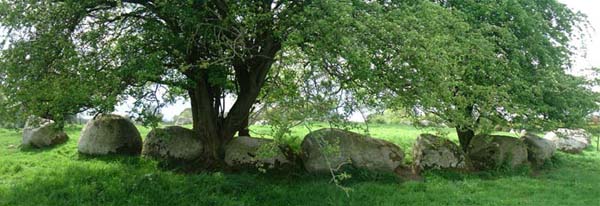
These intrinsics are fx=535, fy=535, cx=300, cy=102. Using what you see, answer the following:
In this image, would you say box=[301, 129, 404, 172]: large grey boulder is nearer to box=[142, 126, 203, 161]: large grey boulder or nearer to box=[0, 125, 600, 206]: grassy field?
box=[0, 125, 600, 206]: grassy field

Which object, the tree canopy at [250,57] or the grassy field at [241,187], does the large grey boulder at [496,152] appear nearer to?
the grassy field at [241,187]

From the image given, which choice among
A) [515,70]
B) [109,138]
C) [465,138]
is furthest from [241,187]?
[465,138]

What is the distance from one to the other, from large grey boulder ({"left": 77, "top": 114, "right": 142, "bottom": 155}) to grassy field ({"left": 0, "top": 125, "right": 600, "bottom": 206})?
46 centimetres

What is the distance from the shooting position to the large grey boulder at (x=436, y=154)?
671 inches

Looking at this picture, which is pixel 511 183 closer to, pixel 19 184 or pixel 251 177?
pixel 251 177

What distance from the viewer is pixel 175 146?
16203 millimetres

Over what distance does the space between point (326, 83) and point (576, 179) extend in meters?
9.86

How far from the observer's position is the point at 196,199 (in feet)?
42.0

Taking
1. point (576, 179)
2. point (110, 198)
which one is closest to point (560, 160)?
point (576, 179)

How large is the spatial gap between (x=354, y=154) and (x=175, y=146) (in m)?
5.41

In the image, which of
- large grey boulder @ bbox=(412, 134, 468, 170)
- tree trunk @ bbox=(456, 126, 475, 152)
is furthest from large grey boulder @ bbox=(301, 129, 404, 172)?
tree trunk @ bbox=(456, 126, 475, 152)

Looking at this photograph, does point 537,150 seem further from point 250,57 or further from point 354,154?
point 250,57

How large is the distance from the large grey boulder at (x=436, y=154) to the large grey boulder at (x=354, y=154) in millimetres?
768

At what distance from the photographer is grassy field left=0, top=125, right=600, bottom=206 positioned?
41.5 feet
